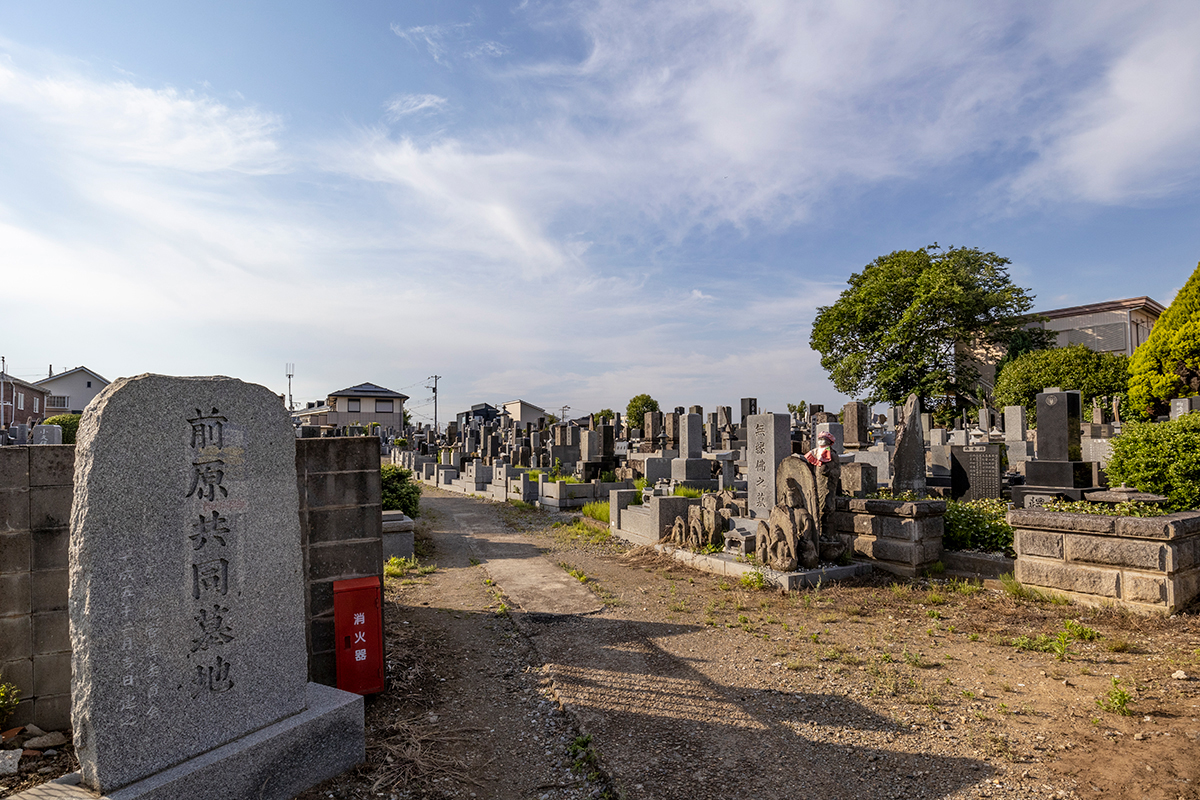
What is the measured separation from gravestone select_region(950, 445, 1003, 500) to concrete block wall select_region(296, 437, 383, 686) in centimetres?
1133

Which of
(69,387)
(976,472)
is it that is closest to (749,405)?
(976,472)

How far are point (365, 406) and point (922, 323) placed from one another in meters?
46.3

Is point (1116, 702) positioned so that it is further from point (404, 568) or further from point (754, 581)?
point (404, 568)

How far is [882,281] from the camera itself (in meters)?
32.0

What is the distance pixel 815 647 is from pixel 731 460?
11090 millimetres

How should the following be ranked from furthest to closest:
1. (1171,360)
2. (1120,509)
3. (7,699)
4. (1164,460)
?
(1171,360) → (1164,460) → (1120,509) → (7,699)

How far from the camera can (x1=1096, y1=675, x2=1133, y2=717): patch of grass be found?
12.2ft

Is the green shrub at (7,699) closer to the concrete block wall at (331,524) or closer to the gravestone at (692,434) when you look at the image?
the concrete block wall at (331,524)

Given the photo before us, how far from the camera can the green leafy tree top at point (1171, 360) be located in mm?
23672

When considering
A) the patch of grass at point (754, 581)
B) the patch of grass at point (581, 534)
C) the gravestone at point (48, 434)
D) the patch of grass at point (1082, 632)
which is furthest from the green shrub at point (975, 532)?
the gravestone at point (48, 434)

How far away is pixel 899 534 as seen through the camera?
24.1ft

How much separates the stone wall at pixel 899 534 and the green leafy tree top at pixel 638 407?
36.3m

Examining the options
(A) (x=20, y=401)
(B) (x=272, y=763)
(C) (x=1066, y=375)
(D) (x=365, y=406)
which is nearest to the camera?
(B) (x=272, y=763)

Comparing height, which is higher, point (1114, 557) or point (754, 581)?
point (1114, 557)
